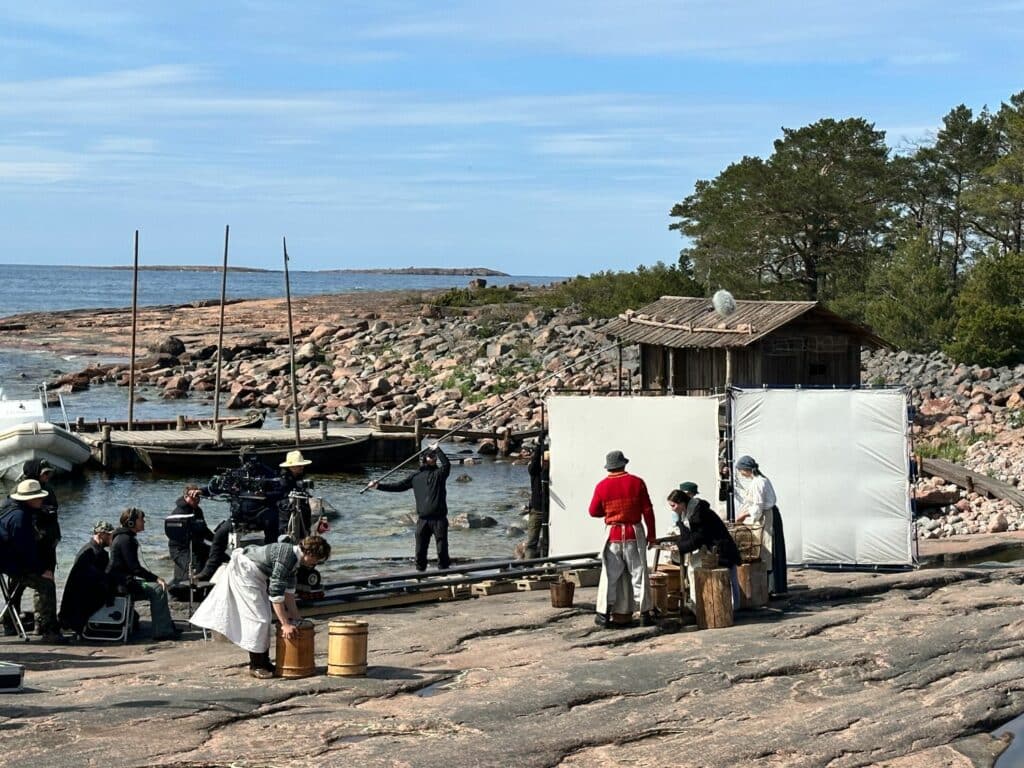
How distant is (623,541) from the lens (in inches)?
563

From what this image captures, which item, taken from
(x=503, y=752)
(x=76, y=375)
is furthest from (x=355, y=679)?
(x=76, y=375)

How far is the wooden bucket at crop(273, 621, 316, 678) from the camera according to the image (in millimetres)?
12203

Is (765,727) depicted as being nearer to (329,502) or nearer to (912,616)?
(912,616)

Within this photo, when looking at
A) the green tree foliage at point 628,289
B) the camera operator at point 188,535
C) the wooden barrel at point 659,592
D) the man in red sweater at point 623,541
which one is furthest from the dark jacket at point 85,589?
the green tree foliage at point 628,289

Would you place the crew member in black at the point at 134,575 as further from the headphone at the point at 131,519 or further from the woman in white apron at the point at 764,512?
→ the woman in white apron at the point at 764,512

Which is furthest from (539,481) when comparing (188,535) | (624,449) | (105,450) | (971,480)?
(105,450)

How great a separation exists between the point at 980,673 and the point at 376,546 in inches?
593

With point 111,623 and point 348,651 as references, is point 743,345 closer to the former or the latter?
point 111,623

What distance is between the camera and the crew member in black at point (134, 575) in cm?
1391

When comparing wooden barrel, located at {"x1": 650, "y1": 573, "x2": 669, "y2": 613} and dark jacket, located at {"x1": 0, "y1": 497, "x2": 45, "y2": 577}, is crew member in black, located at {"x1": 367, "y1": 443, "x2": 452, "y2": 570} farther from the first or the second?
dark jacket, located at {"x1": 0, "y1": 497, "x2": 45, "y2": 577}

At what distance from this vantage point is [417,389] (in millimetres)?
51688

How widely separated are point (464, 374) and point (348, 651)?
4055cm

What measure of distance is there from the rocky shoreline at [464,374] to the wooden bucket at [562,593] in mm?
11136

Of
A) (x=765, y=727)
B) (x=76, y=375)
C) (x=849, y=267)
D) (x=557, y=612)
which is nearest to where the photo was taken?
(x=765, y=727)
